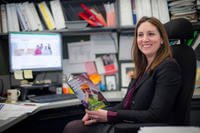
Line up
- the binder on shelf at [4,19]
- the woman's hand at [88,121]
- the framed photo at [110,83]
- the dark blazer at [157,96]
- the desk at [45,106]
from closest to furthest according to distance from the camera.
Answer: the desk at [45,106] < the dark blazer at [157,96] < the woman's hand at [88,121] < the binder on shelf at [4,19] < the framed photo at [110,83]

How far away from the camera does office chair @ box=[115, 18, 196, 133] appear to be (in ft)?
4.85

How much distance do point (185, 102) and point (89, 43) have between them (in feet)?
4.16

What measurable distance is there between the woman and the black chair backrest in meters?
0.06

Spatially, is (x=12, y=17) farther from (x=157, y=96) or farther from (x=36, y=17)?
(x=157, y=96)

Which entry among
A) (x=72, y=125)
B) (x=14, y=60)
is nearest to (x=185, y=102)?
(x=72, y=125)

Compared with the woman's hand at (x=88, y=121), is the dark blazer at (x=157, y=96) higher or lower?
higher

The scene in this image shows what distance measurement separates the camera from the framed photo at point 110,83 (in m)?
2.51

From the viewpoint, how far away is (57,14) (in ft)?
7.85

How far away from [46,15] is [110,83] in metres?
0.84

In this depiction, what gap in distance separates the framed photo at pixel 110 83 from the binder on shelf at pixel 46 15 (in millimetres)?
680

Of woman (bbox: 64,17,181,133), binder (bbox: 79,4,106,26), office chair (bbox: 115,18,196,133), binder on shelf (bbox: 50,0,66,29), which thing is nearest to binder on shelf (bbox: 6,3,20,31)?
binder on shelf (bbox: 50,0,66,29)

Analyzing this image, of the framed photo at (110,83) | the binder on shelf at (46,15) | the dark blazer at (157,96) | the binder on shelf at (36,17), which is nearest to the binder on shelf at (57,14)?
the binder on shelf at (46,15)

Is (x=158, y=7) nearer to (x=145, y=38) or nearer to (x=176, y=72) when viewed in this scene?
(x=145, y=38)

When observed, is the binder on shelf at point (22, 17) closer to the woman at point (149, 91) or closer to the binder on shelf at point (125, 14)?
the binder on shelf at point (125, 14)
